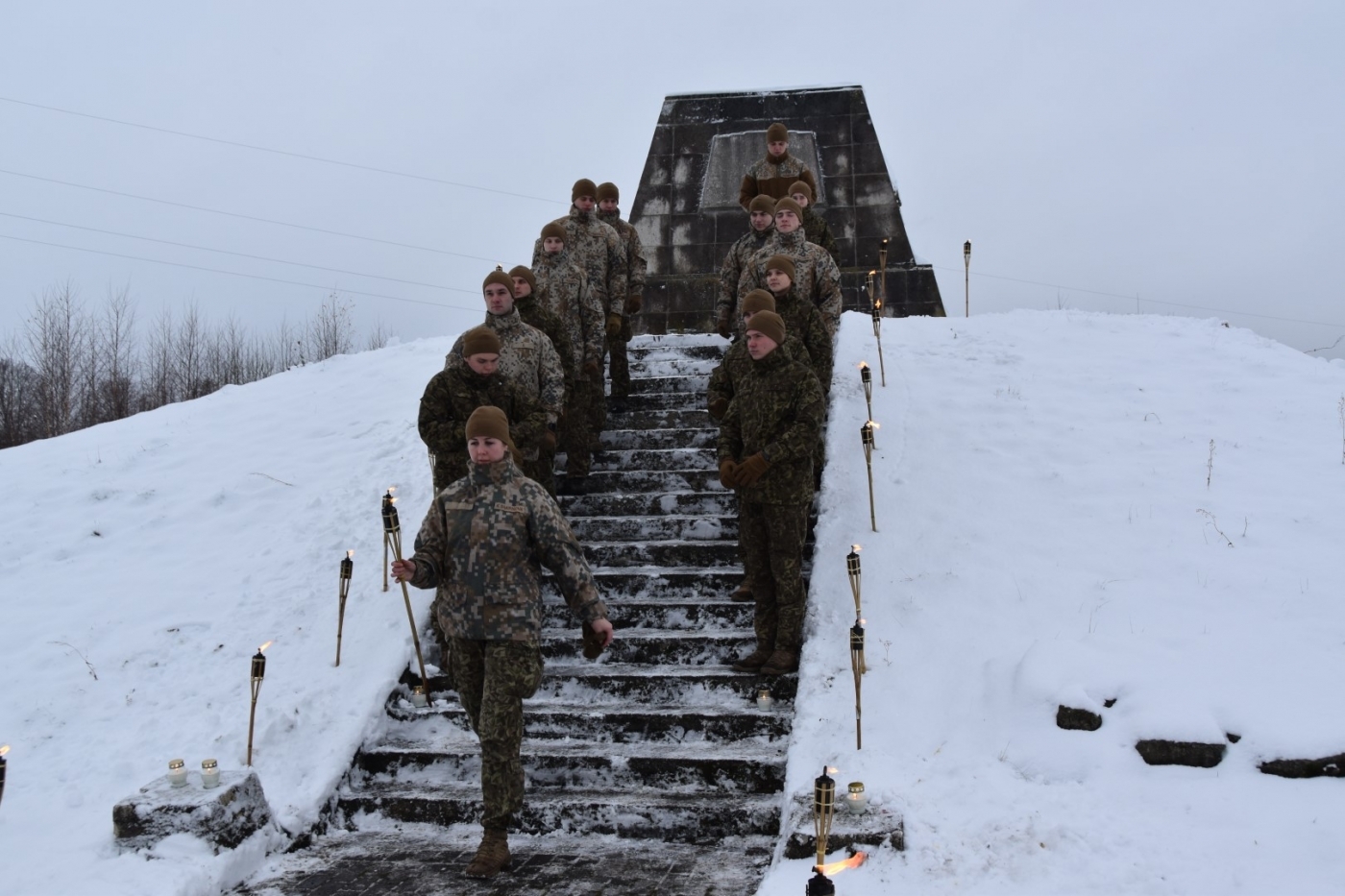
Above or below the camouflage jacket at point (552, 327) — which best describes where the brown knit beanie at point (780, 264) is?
above

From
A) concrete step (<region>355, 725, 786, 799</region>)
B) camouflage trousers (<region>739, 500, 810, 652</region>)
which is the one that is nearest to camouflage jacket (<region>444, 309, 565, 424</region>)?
camouflage trousers (<region>739, 500, 810, 652</region>)

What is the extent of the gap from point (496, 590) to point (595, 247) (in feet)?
17.7

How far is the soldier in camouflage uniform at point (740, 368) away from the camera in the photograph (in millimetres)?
6555

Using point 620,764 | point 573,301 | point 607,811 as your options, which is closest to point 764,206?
point 573,301

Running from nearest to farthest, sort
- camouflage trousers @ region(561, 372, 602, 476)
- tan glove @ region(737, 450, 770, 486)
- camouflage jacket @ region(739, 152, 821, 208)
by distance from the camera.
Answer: tan glove @ region(737, 450, 770, 486)
camouflage trousers @ region(561, 372, 602, 476)
camouflage jacket @ region(739, 152, 821, 208)

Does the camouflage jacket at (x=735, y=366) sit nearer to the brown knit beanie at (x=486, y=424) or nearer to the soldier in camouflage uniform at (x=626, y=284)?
the brown knit beanie at (x=486, y=424)

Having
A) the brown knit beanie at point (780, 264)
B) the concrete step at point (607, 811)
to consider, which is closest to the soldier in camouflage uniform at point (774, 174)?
the brown knit beanie at point (780, 264)

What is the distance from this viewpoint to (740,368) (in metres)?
6.62

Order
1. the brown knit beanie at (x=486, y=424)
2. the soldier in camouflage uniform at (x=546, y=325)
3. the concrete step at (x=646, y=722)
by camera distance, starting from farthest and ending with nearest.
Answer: the soldier in camouflage uniform at (x=546, y=325)
the concrete step at (x=646, y=722)
the brown knit beanie at (x=486, y=424)

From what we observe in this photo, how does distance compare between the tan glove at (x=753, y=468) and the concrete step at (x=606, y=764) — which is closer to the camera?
the concrete step at (x=606, y=764)

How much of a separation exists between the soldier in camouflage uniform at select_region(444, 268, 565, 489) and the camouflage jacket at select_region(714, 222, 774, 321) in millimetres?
1981

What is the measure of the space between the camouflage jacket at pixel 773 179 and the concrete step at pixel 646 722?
5.95 meters

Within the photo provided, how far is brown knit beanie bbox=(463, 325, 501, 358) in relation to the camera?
617cm

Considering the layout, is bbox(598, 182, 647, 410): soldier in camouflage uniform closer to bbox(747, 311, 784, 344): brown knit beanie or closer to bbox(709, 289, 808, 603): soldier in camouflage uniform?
bbox(709, 289, 808, 603): soldier in camouflage uniform
